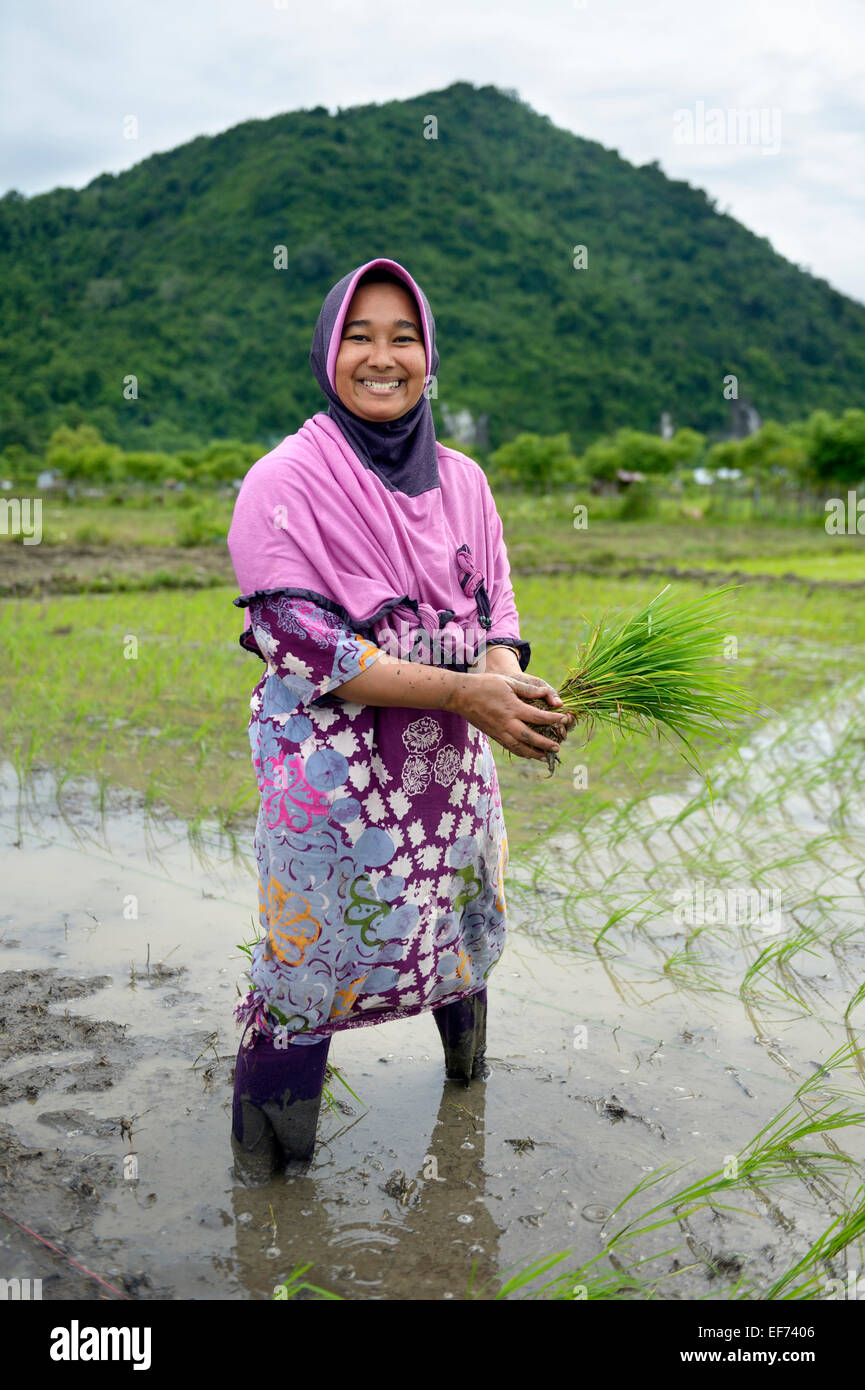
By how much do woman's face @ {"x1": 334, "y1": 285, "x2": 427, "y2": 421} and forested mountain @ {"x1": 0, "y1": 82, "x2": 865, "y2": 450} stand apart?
118 ft

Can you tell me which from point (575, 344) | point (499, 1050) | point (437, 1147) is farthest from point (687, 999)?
point (575, 344)

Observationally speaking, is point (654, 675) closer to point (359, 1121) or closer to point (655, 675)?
point (655, 675)

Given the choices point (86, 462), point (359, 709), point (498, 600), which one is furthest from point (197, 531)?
point (86, 462)

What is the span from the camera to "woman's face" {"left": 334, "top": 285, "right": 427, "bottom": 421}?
1756 mm

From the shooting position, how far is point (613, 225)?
64.4m

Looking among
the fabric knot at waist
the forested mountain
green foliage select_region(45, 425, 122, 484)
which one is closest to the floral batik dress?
the fabric knot at waist

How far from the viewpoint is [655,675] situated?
81.4 inches

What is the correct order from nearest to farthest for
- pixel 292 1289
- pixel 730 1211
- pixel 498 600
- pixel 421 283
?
pixel 292 1289
pixel 730 1211
pixel 498 600
pixel 421 283

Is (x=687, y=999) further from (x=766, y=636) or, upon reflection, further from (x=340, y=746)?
(x=766, y=636)

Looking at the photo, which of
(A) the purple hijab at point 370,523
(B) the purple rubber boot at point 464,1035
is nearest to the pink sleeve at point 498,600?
(A) the purple hijab at point 370,523

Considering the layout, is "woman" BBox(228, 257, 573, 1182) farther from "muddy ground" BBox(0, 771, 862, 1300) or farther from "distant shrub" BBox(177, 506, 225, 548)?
"distant shrub" BBox(177, 506, 225, 548)

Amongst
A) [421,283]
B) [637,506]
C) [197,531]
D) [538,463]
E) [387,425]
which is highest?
[421,283]

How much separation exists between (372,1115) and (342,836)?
70cm

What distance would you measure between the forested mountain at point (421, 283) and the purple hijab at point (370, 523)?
118ft
